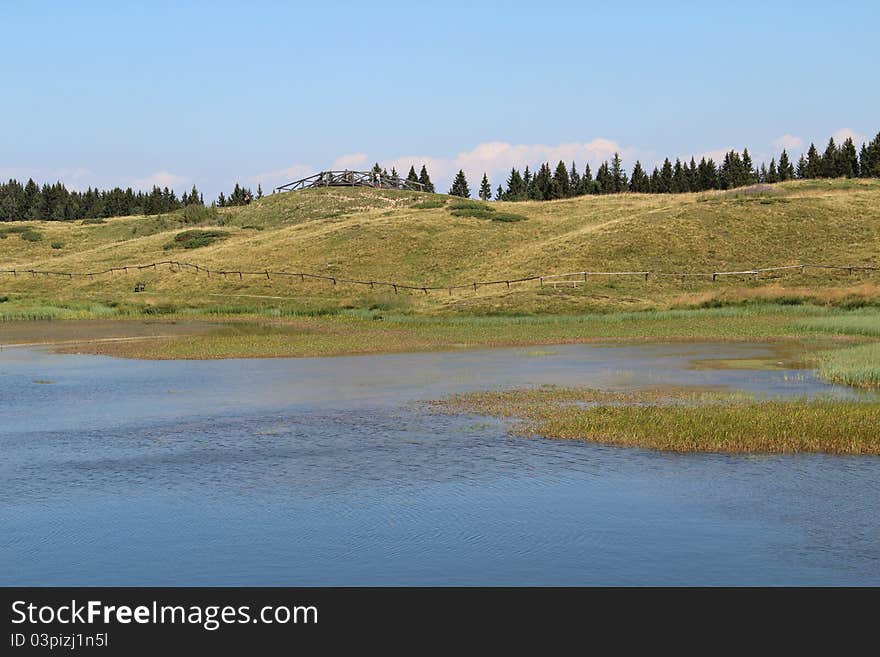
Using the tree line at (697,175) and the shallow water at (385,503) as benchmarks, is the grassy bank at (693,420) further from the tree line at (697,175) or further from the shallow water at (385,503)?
the tree line at (697,175)

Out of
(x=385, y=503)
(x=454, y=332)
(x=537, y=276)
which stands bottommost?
(x=385, y=503)

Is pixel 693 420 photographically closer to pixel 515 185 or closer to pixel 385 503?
pixel 385 503

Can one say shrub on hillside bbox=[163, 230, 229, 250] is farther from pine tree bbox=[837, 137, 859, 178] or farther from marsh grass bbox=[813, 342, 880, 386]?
pine tree bbox=[837, 137, 859, 178]

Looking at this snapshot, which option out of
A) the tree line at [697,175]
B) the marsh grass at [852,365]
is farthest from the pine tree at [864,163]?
the marsh grass at [852,365]

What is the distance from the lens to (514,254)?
8962 centimetres

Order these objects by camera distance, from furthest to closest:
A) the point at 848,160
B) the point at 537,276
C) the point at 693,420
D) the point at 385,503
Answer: the point at 848,160 → the point at 537,276 → the point at 693,420 → the point at 385,503

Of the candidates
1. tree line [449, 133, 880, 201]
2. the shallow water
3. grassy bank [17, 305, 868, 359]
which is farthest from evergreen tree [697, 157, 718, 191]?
the shallow water

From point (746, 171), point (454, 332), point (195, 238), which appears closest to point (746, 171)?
point (746, 171)

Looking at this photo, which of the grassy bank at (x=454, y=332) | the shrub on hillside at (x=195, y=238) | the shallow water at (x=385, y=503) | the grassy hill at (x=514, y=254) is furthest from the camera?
the shrub on hillside at (x=195, y=238)

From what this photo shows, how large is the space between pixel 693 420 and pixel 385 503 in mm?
9006

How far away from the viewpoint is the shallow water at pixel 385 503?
557 inches

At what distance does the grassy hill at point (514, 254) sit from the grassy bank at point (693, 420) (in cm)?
3561

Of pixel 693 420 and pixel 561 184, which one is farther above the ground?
pixel 561 184
